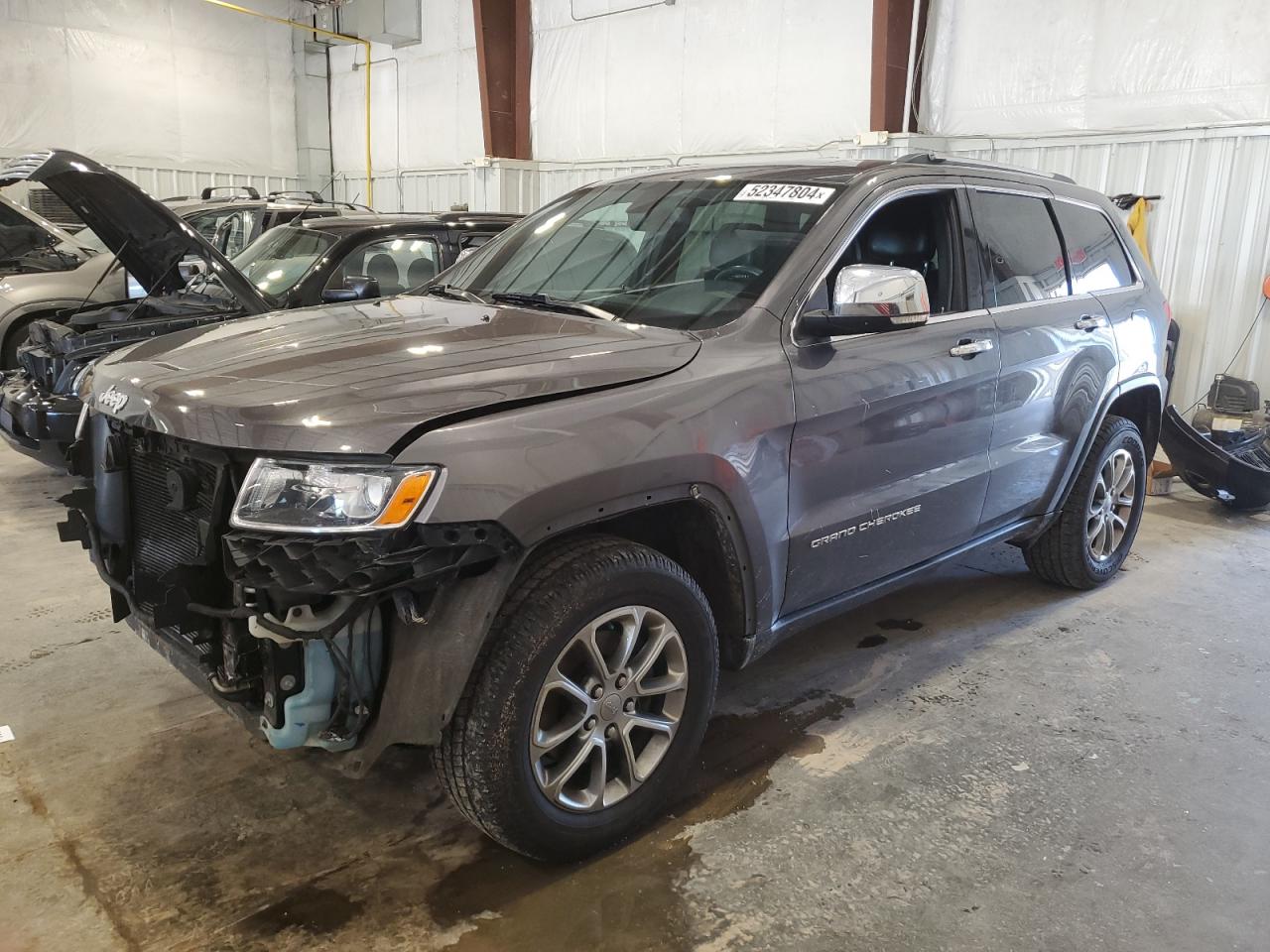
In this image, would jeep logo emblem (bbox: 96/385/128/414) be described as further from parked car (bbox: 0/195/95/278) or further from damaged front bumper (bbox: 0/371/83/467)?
parked car (bbox: 0/195/95/278)

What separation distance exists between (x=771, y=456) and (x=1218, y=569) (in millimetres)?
3524

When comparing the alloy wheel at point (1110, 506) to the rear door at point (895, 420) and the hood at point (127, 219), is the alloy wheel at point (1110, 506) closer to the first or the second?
the rear door at point (895, 420)

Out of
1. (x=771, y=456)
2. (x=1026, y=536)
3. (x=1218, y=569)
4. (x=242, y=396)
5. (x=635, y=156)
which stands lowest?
(x=1218, y=569)

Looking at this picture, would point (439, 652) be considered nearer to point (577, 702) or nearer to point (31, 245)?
point (577, 702)

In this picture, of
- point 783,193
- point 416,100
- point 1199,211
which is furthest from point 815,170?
point 416,100

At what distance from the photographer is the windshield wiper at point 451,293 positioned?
10.6ft

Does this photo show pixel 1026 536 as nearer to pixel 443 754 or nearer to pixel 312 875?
pixel 443 754

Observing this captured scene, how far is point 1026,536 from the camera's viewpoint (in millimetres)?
3992

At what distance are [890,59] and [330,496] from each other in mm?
8107

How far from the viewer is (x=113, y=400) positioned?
2379mm

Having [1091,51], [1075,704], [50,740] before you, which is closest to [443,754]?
[50,740]

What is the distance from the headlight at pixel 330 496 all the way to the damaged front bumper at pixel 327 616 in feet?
0.11

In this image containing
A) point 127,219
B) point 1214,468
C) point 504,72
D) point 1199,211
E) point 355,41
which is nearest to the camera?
point 127,219

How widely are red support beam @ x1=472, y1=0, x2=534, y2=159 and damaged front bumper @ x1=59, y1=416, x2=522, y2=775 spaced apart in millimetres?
11189
